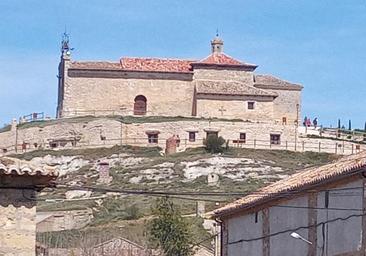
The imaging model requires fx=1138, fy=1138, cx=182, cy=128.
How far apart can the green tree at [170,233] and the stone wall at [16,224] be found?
3696 cm

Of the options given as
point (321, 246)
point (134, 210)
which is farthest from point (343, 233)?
point (134, 210)

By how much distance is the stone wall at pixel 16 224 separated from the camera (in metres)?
14.1

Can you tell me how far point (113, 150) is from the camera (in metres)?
91.5

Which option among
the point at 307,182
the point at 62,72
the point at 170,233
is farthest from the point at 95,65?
the point at 307,182

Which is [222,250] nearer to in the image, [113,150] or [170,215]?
[170,215]

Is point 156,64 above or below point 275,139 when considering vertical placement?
above

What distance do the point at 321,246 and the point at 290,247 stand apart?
196 centimetres

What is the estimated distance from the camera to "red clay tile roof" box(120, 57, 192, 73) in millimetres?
96688

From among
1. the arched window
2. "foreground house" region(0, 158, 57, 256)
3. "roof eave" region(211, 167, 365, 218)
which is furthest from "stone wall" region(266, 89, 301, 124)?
"foreground house" region(0, 158, 57, 256)

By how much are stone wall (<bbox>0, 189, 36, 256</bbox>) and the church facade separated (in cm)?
8086

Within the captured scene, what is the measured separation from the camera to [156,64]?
322 feet

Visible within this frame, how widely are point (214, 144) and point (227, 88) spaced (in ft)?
29.3

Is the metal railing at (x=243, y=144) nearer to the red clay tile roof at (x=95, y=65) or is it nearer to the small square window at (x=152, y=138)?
the small square window at (x=152, y=138)

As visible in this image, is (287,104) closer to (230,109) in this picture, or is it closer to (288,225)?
(230,109)
